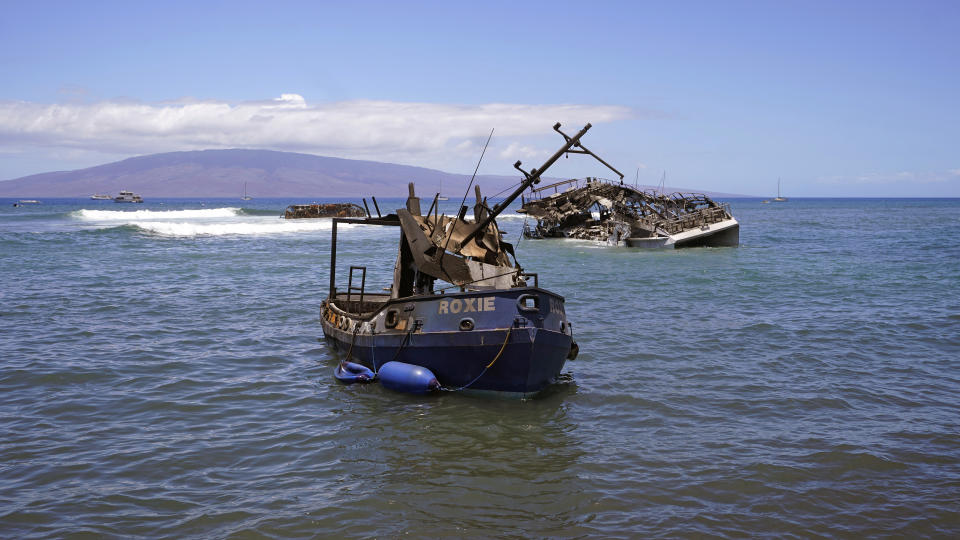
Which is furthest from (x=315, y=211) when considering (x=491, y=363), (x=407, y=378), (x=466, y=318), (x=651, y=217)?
(x=491, y=363)

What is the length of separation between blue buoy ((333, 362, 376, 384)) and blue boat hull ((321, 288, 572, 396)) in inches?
22.3

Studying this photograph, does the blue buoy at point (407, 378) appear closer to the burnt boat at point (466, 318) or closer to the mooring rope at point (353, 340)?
the burnt boat at point (466, 318)

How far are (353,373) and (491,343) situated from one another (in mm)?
3466

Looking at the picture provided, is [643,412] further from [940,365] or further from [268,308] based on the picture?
[268,308]

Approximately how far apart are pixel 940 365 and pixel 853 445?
6274 millimetres

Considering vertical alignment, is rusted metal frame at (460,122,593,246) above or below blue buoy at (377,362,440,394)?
above

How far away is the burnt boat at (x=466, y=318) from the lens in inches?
476

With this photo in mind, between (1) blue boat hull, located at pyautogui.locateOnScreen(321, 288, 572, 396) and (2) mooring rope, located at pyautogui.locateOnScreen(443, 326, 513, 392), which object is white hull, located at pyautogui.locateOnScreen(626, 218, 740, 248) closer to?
(1) blue boat hull, located at pyautogui.locateOnScreen(321, 288, 572, 396)

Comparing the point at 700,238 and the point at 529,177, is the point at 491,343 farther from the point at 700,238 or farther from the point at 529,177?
the point at 700,238

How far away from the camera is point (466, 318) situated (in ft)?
40.7

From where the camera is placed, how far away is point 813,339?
17844mm

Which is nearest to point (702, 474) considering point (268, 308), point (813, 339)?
point (813, 339)

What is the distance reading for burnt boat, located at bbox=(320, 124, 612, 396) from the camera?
12.1m

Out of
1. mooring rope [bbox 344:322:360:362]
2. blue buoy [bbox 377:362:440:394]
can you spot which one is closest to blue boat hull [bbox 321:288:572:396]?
blue buoy [bbox 377:362:440:394]
